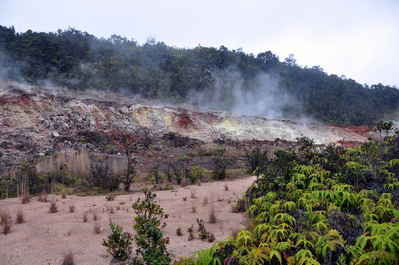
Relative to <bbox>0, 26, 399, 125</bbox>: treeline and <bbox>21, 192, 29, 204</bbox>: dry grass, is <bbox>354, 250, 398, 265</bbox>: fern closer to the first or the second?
<bbox>21, 192, 29, 204</bbox>: dry grass

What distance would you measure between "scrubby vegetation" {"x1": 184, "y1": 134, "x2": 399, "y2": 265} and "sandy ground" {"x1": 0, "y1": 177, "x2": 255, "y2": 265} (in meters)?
1.04

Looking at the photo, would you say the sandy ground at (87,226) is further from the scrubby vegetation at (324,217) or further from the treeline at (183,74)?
the treeline at (183,74)

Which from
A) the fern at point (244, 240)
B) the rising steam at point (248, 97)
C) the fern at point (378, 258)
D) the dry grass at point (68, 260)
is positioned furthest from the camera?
the rising steam at point (248, 97)

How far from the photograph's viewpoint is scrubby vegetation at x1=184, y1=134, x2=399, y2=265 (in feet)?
8.15

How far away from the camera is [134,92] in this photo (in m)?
26.0

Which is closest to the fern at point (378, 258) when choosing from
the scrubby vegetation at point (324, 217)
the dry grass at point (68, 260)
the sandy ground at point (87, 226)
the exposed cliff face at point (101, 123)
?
the scrubby vegetation at point (324, 217)

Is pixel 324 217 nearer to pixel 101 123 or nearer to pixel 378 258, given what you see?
pixel 378 258

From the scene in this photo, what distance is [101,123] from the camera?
19.7 m

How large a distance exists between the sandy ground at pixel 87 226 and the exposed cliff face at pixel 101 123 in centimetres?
816

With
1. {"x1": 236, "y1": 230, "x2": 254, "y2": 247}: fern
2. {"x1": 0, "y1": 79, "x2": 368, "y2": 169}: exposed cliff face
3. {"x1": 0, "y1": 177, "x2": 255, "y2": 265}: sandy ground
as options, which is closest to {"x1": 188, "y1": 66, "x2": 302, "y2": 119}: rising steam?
{"x1": 0, "y1": 79, "x2": 368, "y2": 169}: exposed cliff face

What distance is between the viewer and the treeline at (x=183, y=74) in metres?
24.5

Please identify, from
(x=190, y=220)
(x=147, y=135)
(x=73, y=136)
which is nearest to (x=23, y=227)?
(x=190, y=220)

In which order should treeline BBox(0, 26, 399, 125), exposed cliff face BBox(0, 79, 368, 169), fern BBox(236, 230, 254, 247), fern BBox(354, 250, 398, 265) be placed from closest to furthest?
fern BBox(354, 250, 398, 265)
fern BBox(236, 230, 254, 247)
exposed cliff face BBox(0, 79, 368, 169)
treeline BBox(0, 26, 399, 125)

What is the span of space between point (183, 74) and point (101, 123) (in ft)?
47.5
